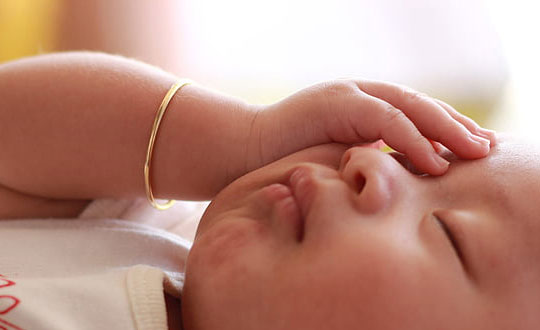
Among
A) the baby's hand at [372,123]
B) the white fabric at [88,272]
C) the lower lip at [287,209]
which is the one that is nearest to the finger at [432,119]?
the baby's hand at [372,123]

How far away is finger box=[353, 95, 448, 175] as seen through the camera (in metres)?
0.77

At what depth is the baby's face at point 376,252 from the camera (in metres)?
0.67

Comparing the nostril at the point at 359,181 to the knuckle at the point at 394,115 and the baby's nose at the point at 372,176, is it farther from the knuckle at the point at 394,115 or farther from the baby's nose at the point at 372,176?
the knuckle at the point at 394,115

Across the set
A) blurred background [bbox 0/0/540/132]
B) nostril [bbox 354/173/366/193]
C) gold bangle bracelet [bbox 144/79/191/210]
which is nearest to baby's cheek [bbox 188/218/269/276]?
nostril [bbox 354/173/366/193]

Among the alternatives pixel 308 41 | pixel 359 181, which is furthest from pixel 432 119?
pixel 308 41

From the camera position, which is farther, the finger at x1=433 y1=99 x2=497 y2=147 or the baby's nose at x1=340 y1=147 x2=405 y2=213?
the finger at x1=433 y1=99 x2=497 y2=147

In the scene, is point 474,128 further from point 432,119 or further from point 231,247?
point 231,247

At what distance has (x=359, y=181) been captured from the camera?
0.73 meters

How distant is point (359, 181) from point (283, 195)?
8 centimetres

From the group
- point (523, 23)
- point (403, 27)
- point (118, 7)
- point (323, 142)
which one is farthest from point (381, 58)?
point (323, 142)

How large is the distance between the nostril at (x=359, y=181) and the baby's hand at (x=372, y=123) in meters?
0.09

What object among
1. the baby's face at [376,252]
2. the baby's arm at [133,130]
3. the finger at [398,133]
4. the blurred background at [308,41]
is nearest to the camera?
the baby's face at [376,252]

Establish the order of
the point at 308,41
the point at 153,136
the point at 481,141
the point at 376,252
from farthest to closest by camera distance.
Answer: the point at 308,41
the point at 153,136
the point at 481,141
the point at 376,252

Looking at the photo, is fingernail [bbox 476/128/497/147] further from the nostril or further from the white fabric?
the white fabric
